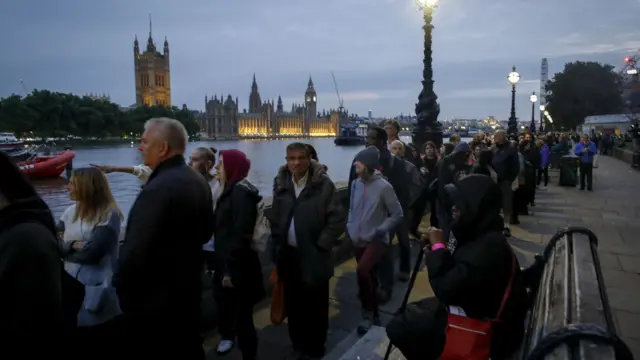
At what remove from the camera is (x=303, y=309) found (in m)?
4.19

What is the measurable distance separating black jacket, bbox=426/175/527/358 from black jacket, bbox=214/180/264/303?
1.75 m

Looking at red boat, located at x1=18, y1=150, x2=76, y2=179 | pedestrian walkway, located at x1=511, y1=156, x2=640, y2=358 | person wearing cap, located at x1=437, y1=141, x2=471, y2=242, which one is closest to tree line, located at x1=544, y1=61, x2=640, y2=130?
pedestrian walkway, located at x1=511, y1=156, x2=640, y2=358

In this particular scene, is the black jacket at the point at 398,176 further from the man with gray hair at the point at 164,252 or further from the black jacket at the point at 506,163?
the man with gray hair at the point at 164,252

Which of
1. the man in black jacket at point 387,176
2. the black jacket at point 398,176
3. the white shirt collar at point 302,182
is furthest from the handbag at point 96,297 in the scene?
the black jacket at point 398,176

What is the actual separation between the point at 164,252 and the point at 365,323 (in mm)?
2705

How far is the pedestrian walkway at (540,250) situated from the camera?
14.9 ft

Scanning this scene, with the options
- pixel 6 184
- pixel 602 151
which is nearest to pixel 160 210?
pixel 6 184

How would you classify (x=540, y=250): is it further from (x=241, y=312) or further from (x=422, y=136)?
(x=422, y=136)

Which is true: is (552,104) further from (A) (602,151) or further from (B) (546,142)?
(B) (546,142)

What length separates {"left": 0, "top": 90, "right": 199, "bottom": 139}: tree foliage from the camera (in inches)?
3246

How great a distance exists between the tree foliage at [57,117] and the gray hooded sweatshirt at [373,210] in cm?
7959

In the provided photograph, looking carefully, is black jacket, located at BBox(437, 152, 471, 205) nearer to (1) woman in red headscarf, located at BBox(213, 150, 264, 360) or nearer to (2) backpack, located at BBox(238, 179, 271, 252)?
(2) backpack, located at BBox(238, 179, 271, 252)

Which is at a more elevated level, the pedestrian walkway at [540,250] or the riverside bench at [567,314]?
the riverside bench at [567,314]

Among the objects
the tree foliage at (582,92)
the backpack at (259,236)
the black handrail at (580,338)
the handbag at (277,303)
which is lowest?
the handbag at (277,303)
